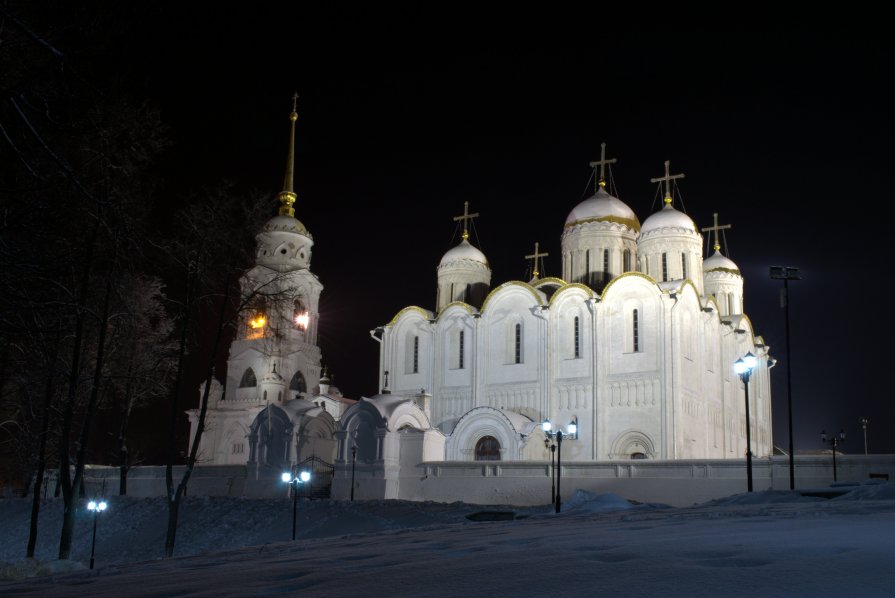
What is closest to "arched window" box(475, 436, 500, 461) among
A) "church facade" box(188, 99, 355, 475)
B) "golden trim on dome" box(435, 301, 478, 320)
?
"golden trim on dome" box(435, 301, 478, 320)

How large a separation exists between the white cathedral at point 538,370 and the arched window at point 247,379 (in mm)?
75

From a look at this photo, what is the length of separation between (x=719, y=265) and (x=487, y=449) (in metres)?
18.8

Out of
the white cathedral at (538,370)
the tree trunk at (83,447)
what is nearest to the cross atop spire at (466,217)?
the white cathedral at (538,370)

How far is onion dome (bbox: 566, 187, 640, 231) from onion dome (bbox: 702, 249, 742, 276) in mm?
6994

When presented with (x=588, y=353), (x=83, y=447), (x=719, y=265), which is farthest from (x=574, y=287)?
(x=83, y=447)

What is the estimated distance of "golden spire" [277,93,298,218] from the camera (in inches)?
1820

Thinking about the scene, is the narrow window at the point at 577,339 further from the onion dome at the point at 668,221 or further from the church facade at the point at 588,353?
the onion dome at the point at 668,221

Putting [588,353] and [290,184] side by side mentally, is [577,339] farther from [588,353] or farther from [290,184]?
[290,184]

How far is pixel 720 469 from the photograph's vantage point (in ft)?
78.2

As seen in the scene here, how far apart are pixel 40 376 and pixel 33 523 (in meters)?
3.67

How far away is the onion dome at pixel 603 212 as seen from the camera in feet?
123

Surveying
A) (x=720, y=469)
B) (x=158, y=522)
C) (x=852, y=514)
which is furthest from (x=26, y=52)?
(x=720, y=469)

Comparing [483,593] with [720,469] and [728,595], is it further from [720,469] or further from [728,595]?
[720,469]

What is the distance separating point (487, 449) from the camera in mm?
31828
